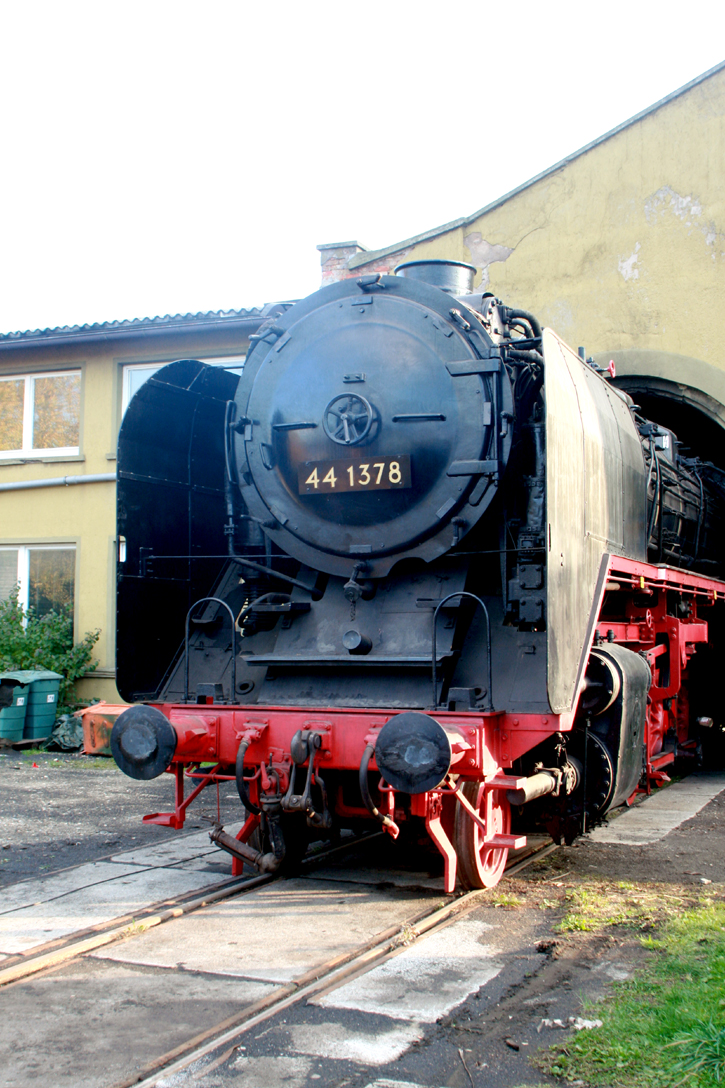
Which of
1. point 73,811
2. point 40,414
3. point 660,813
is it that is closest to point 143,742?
point 73,811

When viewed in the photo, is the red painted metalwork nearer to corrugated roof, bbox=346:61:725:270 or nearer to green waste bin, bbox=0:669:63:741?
corrugated roof, bbox=346:61:725:270

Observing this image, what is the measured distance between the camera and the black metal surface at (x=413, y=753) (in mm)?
4098

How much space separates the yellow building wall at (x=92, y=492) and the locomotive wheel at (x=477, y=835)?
7.78 metres

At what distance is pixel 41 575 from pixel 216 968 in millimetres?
9631

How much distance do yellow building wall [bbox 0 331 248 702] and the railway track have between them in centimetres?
731

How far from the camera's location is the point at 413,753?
414cm

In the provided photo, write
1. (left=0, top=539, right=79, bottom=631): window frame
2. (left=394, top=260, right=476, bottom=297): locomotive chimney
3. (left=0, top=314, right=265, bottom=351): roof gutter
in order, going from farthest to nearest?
(left=0, top=539, right=79, bottom=631): window frame
(left=0, top=314, right=265, bottom=351): roof gutter
(left=394, top=260, right=476, bottom=297): locomotive chimney

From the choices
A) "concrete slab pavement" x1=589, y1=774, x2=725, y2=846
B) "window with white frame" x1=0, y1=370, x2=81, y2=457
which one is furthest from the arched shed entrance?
"window with white frame" x1=0, y1=370, x2=81, y2=457

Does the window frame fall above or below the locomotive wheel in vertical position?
above

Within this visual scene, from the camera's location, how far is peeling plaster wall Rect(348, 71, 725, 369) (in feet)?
32.2

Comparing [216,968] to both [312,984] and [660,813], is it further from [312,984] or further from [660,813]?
[660,813]

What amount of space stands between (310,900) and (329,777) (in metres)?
0.61

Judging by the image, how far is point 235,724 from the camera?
16.3ft

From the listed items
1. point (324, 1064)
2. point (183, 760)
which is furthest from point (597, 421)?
point (324, 1064)
